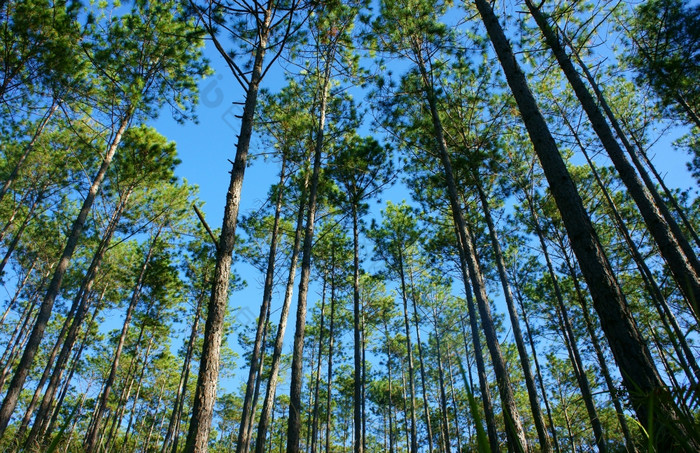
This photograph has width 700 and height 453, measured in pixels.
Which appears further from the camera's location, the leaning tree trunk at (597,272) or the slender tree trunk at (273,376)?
the slender tree trunk at (273,376)

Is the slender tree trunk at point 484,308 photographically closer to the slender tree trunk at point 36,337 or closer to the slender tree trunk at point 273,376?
the slender tree trunk at point 273,376

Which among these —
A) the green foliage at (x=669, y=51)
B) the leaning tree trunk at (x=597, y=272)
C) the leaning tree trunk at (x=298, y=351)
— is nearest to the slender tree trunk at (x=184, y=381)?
the leaning tree trunk at (x=298, y=351)

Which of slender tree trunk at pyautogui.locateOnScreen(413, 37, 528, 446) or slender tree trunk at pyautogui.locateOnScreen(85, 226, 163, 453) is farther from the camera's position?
slender tree trunk at pyautogui.locateOnScreen(85, 226, 163, 453)

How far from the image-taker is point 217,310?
3967 mm

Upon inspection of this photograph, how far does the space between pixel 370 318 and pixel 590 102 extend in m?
13.2

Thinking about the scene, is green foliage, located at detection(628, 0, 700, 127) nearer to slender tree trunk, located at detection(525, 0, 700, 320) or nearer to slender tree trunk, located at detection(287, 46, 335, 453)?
slender tree trunk, located at detection(525, 0, 700, 320)

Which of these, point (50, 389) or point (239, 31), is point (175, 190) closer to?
point (50, 389)

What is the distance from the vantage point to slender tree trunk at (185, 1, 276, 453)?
3.47 metres

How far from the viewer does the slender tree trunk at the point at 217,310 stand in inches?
137

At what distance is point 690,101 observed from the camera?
10.3 m

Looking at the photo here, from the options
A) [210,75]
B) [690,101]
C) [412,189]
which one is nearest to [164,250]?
[210,75]

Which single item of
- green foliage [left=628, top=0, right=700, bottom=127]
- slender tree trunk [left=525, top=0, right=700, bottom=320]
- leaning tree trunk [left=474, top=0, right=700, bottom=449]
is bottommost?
leaning tree trunk [left=474, top=0, right=700, bottom=449]

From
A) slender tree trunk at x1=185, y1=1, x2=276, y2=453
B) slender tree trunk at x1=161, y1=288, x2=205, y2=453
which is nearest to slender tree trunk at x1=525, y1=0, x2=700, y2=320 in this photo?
slender tree trunk at x1=185, y1=1, x2=276, y2=453

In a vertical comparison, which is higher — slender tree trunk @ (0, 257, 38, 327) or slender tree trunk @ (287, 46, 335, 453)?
slender tree trunk @ (0, 257, 38, 327)
